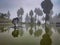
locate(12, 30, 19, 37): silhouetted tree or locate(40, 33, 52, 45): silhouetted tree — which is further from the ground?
locate(12, 30, 19, 37): silhouetted tree

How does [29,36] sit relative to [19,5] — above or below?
below

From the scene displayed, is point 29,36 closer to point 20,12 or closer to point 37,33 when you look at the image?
point 37,33

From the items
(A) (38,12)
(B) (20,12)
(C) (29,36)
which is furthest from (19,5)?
(C) (29,36)

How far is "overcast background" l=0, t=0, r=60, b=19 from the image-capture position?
1632 mm

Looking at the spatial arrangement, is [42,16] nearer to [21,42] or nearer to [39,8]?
[39,8]

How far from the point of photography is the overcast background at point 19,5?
1632 mm

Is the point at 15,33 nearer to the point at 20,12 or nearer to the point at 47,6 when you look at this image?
the point at 20,12

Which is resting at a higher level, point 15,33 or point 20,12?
point 20,12

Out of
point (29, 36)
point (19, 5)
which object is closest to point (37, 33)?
point (29, 36)

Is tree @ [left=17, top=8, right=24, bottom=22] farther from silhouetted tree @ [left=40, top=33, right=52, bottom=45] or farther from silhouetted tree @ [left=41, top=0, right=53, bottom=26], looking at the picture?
silhouetted tree @ [left=40, top=33, right=52, bottom=45]

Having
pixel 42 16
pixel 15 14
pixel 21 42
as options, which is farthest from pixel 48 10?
pixel 21 42

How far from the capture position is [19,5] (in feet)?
5.42

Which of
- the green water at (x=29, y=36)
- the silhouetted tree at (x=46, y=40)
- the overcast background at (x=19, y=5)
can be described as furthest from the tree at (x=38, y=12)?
the silhouetted tree at (x=46, y=40)

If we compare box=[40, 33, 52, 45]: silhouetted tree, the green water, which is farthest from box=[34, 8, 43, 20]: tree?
box=[40, 33, 52, 45]: silhouetted tree
